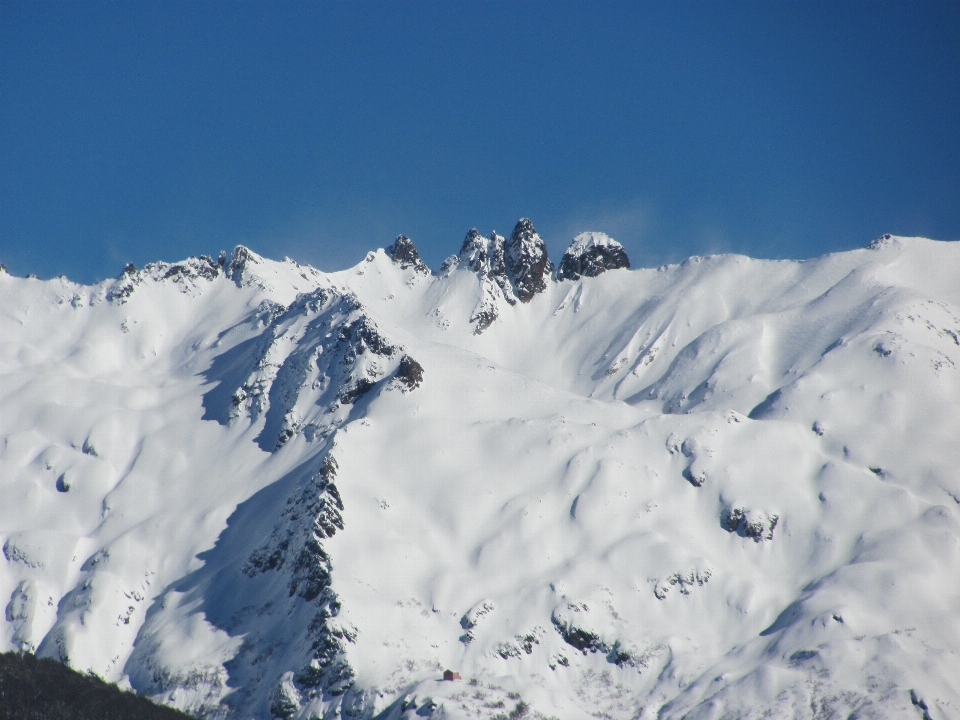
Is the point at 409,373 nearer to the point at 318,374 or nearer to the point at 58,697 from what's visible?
the point at 318,374

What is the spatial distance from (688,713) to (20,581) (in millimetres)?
101285

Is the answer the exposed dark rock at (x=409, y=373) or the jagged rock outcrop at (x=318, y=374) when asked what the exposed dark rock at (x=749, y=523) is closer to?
the exposed dark rock at (x=409, y=373)

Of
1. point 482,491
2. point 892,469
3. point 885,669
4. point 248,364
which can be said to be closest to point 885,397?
point 892,469

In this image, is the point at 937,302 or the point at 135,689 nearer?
the point at 135,689

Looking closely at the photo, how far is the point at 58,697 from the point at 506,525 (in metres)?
63.8

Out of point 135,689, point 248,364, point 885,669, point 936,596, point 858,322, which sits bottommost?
point 135,689

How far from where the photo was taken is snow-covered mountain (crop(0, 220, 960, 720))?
111375 millimetres

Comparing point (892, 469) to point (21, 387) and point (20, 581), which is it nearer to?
point (20, 581)

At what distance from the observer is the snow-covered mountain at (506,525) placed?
11138 centimetres

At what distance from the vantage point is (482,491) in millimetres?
139625

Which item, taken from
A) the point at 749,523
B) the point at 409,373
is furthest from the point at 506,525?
the point at 409,373

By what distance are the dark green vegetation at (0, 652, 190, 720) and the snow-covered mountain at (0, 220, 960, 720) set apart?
12854 millimetres

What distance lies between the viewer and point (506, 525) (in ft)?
440

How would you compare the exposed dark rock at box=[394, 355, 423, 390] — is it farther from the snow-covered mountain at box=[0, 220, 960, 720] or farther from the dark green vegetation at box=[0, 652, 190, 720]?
the dark green vegetation at box=[0, 652, 190, 720]
